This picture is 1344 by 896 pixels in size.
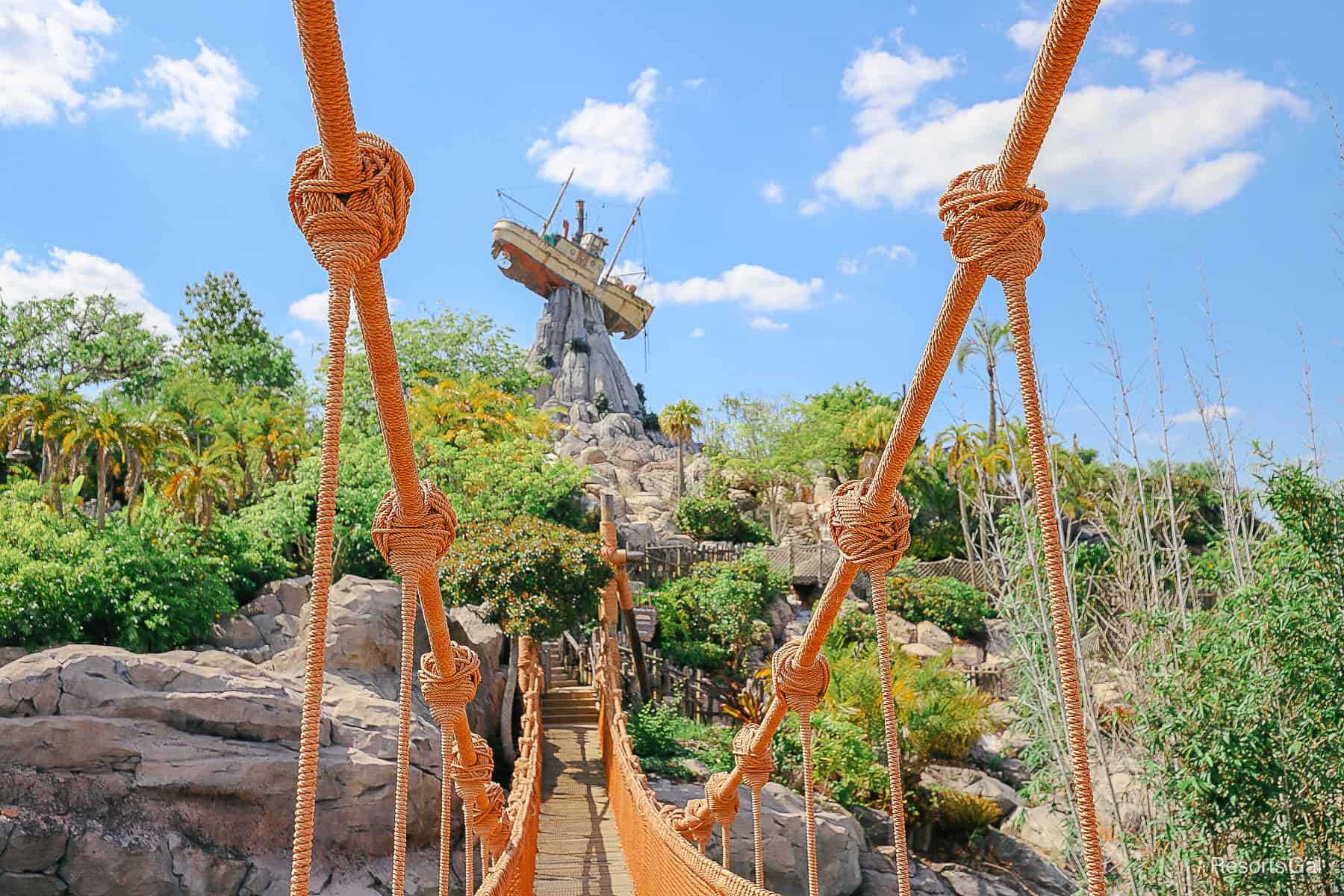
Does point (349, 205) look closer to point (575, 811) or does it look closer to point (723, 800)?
point (723, 800)

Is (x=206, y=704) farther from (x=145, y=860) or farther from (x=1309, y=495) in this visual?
(x=1309, y=495)

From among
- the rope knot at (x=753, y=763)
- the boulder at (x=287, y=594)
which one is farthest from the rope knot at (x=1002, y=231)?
the boulder at (x=287, y=594)

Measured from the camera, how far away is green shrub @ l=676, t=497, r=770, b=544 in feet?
66.6

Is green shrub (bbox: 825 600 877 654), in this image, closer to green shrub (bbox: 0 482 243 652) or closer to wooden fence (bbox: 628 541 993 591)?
wooden fence (bbox: 628 541 993 591)

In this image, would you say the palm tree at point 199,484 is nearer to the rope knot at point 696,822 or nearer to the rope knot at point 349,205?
the rope knot at point 696,822

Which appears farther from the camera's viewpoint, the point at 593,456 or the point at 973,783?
the point at 593,456

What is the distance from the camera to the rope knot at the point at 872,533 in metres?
2.41

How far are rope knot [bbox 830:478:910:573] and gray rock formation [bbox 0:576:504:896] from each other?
4.87 m

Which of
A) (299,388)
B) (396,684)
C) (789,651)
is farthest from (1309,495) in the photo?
(299,388)

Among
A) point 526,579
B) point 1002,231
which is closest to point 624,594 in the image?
point 526,579

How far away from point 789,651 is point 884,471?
1185 mm

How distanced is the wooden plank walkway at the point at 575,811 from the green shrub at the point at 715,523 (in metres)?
9.26

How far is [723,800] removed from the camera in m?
4.18

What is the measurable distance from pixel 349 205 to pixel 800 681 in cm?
229
